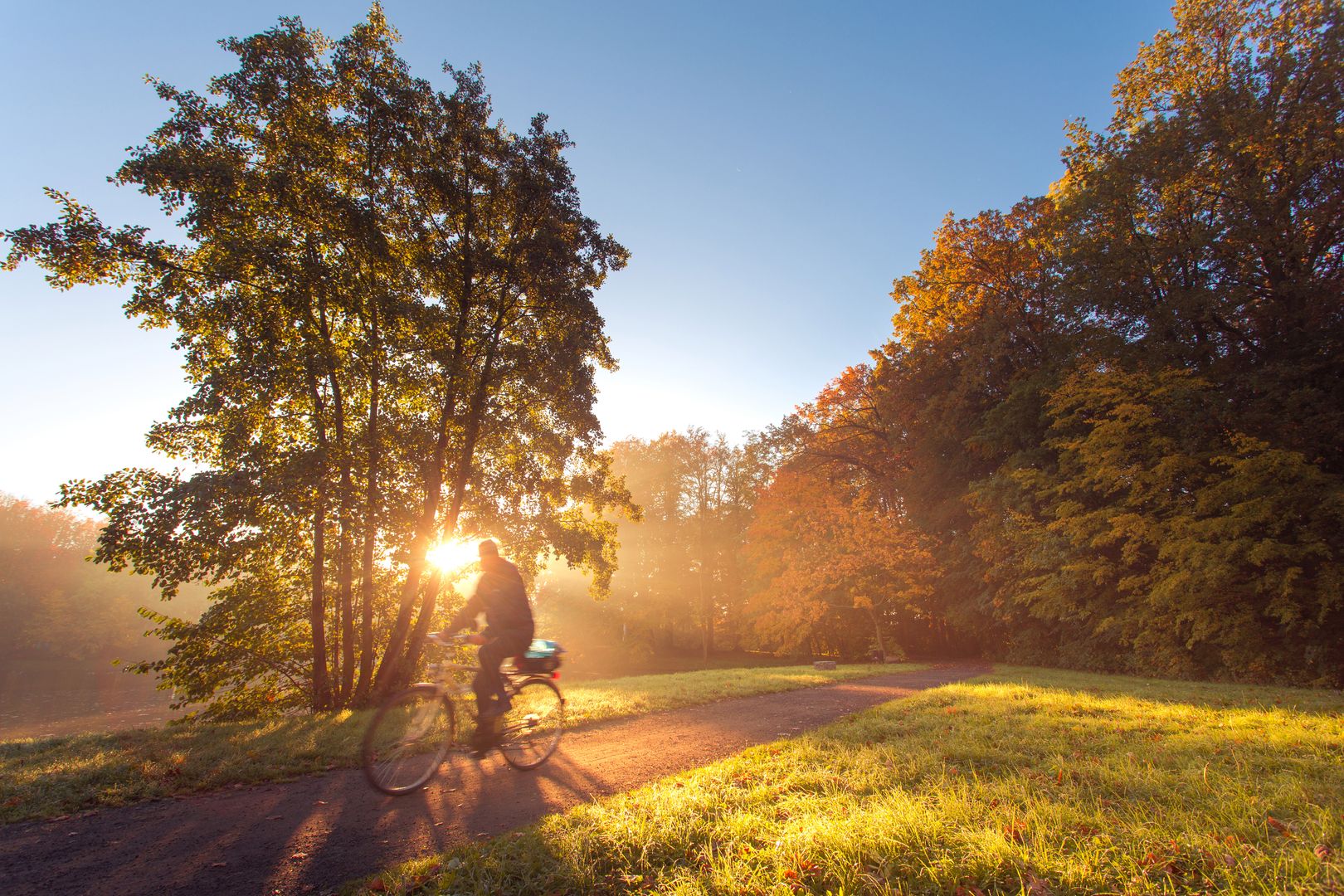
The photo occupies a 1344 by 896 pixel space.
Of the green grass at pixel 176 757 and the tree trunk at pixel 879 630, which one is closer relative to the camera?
the green grass at pixel 176 757

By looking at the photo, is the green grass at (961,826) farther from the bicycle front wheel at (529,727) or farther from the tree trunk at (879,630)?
the tree trunk at (879,630)

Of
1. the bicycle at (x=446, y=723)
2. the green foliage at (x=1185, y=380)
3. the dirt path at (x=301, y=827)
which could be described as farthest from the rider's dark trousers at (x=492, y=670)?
the green foliage at (x=1185, y=380)

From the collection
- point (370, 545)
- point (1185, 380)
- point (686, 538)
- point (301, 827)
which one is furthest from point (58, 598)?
point (1185, 380)

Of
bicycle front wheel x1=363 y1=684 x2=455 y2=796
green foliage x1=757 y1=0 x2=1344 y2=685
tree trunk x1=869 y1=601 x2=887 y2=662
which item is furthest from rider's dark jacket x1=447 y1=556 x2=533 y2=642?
tree trunk x1=869 y1=601 x2=887 y2=662

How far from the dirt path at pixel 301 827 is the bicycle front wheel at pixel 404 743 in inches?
6.2

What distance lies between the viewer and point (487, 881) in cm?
283

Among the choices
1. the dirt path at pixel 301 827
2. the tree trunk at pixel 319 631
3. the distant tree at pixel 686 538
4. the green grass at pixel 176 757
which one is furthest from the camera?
the distant tree at pixel 686 538

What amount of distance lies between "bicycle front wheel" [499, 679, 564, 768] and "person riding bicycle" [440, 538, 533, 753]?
0.48 ft

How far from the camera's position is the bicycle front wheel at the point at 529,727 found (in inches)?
210

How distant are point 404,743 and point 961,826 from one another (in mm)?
4484

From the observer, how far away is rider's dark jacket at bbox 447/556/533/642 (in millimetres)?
5520

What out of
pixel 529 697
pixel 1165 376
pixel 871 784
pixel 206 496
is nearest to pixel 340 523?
pixel 206 496

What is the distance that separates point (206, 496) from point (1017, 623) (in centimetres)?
2409

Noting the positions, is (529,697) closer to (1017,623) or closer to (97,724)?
(1017,623)
